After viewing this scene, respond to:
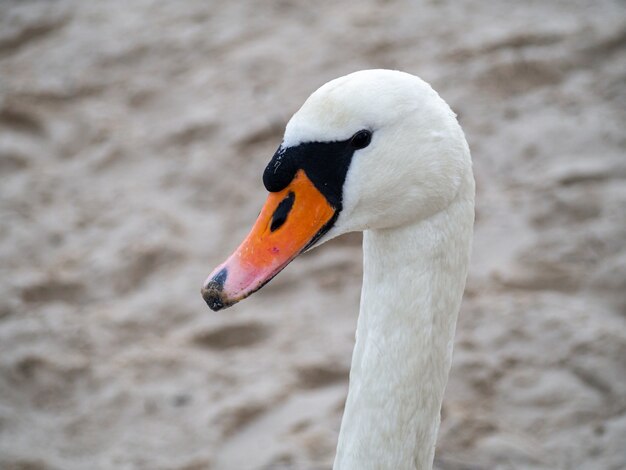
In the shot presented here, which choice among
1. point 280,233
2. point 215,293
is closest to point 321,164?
point 280,233

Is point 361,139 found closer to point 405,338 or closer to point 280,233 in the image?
point 280,233

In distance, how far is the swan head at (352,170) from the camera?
189cm

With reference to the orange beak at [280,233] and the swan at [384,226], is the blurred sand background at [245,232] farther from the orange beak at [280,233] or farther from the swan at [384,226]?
the orange beak at [280,233]

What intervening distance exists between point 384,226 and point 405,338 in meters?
0.25

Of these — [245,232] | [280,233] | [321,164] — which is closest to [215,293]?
[280,233]

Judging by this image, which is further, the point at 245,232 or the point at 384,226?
the point at 245,232

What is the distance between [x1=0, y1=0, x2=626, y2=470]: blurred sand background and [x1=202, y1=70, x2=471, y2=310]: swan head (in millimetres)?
1381

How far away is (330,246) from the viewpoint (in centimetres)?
410

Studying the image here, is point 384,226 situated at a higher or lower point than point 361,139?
lower

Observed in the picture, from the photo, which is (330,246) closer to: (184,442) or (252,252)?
(184,442)

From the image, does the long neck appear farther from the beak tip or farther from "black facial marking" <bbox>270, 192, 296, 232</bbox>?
the beak tip

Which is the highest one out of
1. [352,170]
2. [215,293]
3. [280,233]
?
[352,170]

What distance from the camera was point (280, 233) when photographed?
6.52 ft

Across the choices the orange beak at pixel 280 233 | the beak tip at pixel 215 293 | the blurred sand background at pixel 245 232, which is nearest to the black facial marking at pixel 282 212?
the orange beak at pixel 280 233
